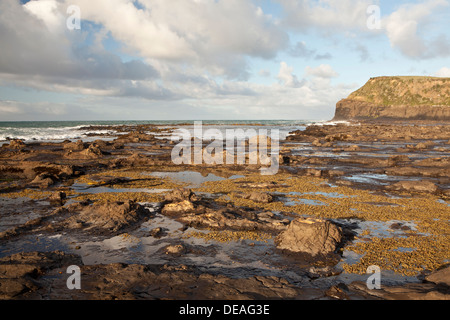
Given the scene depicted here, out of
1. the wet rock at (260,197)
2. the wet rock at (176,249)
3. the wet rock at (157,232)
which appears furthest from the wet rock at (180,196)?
the wet rock at (176,249)

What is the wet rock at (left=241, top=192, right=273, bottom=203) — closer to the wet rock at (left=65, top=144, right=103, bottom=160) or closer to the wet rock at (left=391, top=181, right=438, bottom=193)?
the wet rock at (left=391, top=181, right=438, bottom=193)

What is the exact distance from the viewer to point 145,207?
56.2 feet

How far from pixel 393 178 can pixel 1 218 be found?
27.3 meters

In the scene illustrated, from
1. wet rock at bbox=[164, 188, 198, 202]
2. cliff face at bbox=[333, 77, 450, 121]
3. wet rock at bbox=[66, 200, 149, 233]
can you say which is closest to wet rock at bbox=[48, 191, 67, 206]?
wet rock at bbox=[66, 200, 149, 233]

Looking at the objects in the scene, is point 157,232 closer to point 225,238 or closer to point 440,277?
point 225,238

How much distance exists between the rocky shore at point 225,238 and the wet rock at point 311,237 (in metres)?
0.05

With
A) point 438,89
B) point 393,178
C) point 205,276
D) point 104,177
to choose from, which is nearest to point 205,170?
point 104,177

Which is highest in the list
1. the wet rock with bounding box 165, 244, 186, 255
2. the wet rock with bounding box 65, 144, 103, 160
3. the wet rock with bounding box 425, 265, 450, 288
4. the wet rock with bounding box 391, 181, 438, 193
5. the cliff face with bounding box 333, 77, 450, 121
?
the cliff face with bounding box 333, 77, 450, 121

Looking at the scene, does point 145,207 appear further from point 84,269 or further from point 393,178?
point 393,178

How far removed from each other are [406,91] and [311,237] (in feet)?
612

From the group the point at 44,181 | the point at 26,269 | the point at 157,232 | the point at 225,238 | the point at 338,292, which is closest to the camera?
the point at 338,292

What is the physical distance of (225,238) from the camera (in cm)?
1273

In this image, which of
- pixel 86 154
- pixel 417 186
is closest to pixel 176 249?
pixel 417 186

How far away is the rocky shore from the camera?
8.72 m
